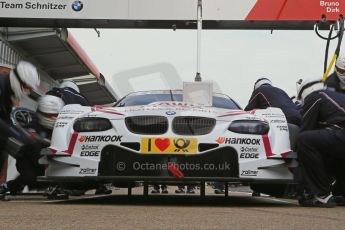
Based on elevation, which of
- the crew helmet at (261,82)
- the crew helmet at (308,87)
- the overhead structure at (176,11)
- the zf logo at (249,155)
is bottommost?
the zf logo at (249,155)

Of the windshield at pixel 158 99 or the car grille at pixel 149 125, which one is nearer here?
the car grille at pixel 149 125

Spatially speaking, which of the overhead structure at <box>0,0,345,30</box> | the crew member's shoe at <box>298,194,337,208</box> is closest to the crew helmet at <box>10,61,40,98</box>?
the crew member's shoe at <box>298,194,337,208</box>

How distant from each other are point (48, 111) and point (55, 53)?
45.7 ft

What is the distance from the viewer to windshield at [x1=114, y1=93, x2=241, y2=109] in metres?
6.70

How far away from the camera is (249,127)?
539 cm

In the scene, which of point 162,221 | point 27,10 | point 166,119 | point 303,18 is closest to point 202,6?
point 303,18

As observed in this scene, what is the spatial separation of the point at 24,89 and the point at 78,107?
814 mm

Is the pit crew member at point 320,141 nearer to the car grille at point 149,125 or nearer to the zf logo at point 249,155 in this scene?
the zf logo at point 249,155

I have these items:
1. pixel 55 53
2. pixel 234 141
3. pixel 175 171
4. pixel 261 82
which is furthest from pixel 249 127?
pixel 55 53

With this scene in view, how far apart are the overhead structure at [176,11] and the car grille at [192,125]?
6.05 meters

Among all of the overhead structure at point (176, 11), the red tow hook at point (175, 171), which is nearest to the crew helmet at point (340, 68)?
the red tow hook at point (175, 171)

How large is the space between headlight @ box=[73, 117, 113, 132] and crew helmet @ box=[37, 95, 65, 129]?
1781mm

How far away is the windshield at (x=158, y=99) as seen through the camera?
22.0 ft

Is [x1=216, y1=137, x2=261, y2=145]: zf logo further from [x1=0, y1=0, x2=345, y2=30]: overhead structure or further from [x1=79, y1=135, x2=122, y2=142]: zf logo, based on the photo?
[x1=0, y1=0, x2=345, y2=30]: overhead structure
